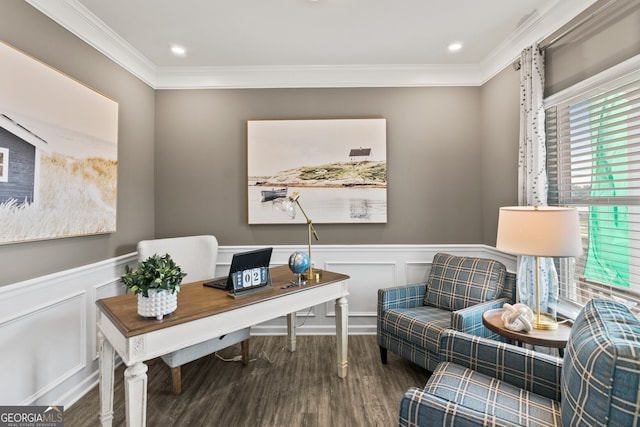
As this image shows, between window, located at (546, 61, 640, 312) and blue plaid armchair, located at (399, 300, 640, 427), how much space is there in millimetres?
712

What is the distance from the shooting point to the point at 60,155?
6.49 feet

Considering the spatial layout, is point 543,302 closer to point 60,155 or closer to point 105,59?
point 60,155

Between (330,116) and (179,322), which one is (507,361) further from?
(330,116)

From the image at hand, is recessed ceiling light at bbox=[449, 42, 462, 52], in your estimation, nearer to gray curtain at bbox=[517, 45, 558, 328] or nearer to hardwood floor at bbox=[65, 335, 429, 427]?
gray curtain at bbox=[517, 45, 558, 328]

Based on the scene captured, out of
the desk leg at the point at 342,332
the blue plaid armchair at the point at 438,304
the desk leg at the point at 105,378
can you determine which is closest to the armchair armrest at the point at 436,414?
the blue plaid armchair at the point at 438,304

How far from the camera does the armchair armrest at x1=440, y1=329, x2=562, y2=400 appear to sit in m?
1.39

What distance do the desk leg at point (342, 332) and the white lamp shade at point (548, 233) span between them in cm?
122

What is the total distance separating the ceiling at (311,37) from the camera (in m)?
2.08

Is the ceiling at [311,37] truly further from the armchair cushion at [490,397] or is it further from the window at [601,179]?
the armchair cushion at [490,397]

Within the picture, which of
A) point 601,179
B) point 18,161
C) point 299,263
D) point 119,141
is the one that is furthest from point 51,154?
point 601,179

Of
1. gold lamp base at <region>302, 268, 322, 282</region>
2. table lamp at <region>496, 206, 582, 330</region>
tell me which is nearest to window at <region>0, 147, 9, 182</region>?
gold lamp base at <region>302, 268, 322, 282</region>

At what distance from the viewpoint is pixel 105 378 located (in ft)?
5.47

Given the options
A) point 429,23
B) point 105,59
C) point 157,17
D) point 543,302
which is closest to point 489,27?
point 429,23

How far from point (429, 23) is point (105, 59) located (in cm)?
263
